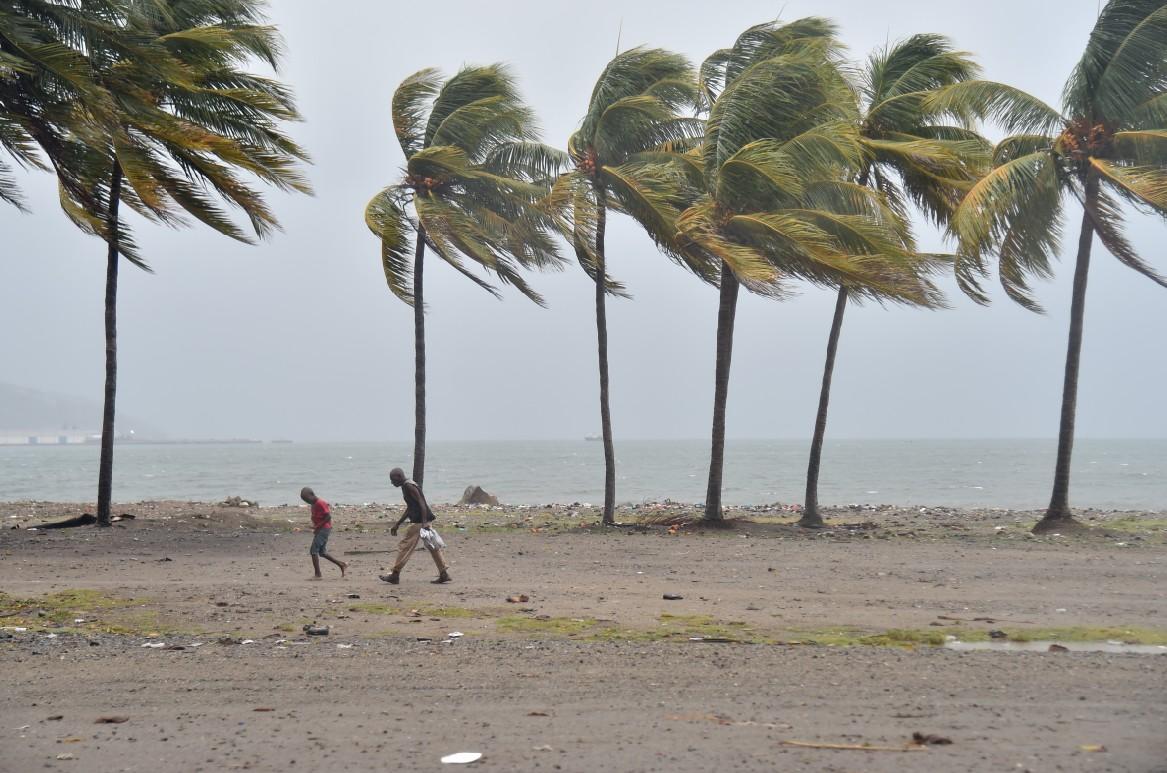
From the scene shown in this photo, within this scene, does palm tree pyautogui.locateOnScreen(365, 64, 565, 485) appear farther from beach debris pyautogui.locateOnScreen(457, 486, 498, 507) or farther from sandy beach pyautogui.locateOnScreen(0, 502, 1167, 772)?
beach debris pyautogui.locateOnScreen(457, 486, 498, 507)

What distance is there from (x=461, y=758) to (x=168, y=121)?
44.2ft

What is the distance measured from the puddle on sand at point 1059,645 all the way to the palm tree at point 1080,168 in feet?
34.3

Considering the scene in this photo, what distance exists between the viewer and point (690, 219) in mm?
19891

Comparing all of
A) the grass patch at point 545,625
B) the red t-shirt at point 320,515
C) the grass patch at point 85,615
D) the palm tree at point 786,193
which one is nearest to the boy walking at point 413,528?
the red t-shirt at point 320,515

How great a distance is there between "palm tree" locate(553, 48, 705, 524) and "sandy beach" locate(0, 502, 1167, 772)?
747 cm

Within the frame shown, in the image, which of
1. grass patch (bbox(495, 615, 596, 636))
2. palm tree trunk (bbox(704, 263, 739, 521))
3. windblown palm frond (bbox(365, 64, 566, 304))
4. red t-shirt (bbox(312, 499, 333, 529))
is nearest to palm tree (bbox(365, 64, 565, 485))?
windblown palm frond (bbox(365, 64, 566, 304))

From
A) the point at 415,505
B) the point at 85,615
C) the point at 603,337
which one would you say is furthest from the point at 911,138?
the point at 85,615

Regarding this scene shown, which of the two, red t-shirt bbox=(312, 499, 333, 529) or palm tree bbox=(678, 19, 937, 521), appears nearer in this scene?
red t-shirt bbox=(312, 499, 333, 529)

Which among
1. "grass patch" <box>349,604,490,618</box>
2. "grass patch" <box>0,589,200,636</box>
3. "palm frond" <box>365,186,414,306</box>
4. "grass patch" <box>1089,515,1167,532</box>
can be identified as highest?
"palm frond" <box>365,186,414,306</box>

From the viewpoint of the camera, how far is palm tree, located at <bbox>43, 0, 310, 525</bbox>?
15875mm

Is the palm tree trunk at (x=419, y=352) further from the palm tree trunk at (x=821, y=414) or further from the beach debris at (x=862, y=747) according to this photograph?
the beach debris at (x=862, y=747)

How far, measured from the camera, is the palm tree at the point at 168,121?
52.1 ft

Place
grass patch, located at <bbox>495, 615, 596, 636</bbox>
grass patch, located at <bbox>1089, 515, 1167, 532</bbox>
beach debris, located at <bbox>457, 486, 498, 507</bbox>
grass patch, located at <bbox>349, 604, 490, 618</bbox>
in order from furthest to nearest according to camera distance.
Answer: beach debris, located at <bbox>457, 486, 498, 507</bbox> < grass patch, located at <bbox>1089, 515, 1167, 532</bbox> < grass patch, located at <bbox>349, 604, 490, 618</bbox> < grass patch, located at <bbox>495, 615, 596, 636</bbox>

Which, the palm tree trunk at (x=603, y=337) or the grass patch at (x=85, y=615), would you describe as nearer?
the grass patch at (x=85, y=615)
